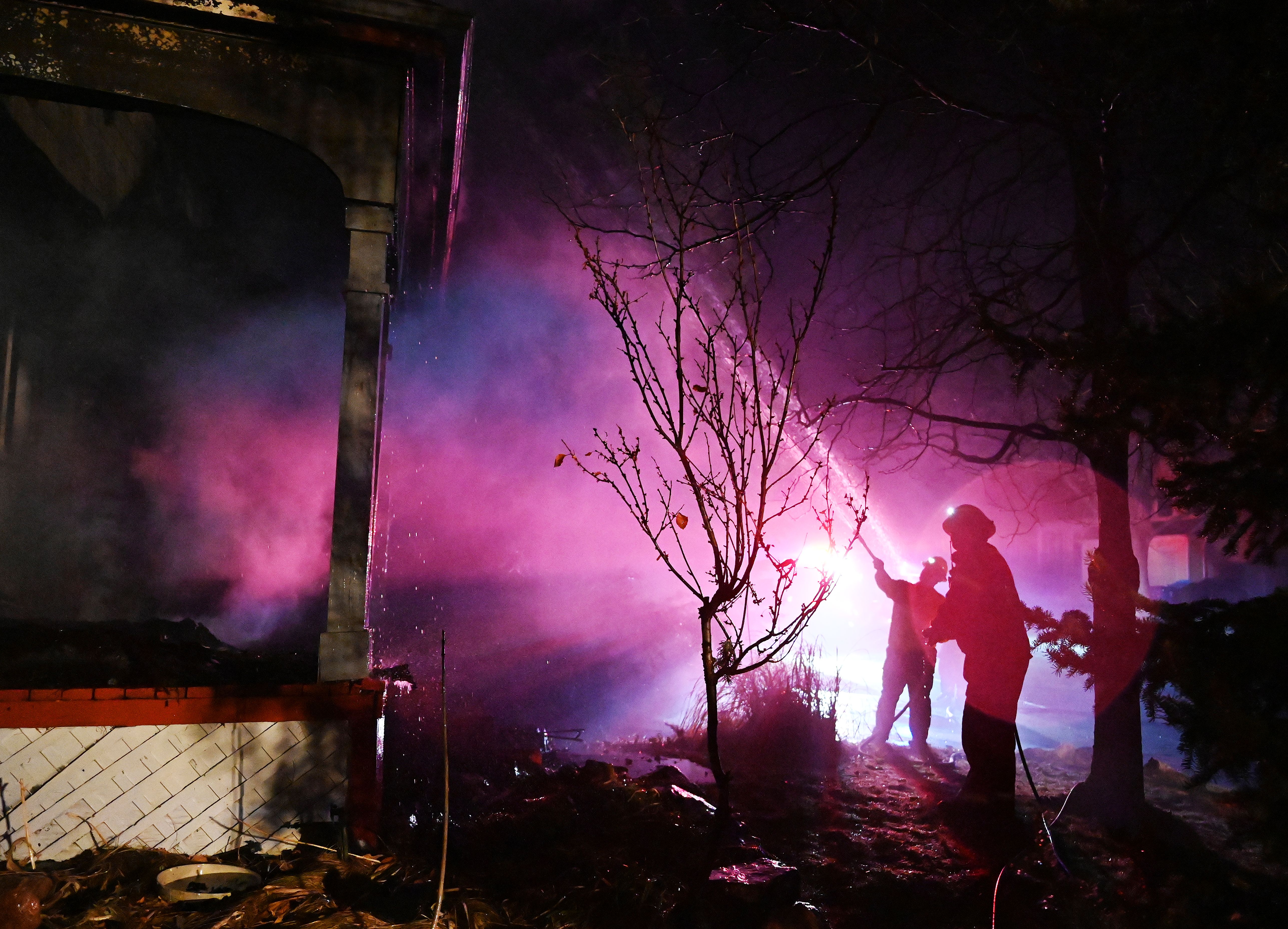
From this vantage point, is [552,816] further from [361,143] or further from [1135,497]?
[1135,497]

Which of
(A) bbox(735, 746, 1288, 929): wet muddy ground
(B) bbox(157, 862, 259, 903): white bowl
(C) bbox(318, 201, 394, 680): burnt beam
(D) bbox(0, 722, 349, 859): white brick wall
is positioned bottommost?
(A) bbox(735, 746, 1288, 929): wet muddy ground

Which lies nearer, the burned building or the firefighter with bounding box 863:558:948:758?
the burned building

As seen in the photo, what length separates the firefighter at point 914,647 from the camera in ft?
31.3

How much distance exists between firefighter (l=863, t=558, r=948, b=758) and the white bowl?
7.82 meters

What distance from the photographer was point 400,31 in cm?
424

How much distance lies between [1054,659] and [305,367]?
7.33 m

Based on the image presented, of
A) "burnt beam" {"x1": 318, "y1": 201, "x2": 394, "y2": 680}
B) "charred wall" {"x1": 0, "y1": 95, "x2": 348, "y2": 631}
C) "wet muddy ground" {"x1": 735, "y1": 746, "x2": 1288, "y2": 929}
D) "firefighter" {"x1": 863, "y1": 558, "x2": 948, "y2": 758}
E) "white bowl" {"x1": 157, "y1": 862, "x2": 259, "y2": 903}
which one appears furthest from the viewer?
"firefighter" {"x1": 863, "y1": 558, "x2": 948, "y2": 758}

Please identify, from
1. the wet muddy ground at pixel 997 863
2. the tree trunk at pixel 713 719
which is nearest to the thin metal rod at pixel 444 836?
the tree trunk at pixel 713 719

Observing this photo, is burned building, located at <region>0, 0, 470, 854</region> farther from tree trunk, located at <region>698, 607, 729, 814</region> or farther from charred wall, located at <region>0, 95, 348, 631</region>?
tree trunk, located at <region>698, 607, 729, 814</region>

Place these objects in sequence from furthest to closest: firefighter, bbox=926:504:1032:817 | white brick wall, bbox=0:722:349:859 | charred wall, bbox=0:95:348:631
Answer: charred wall, bbox=0:95:348:631 → firefighter, bbox=926:504:1032:817 → white brick wall, bbox=0:722:349:859

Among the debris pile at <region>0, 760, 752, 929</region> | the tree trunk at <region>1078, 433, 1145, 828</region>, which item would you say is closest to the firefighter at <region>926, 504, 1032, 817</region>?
the tree trunk at <region>1078, 433, 1145, 828</region>

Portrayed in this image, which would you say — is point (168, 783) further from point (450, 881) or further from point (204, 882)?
point (450, 881)

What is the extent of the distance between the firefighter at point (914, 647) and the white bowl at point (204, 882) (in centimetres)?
782

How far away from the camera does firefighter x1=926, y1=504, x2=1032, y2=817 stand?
19.4 feet
